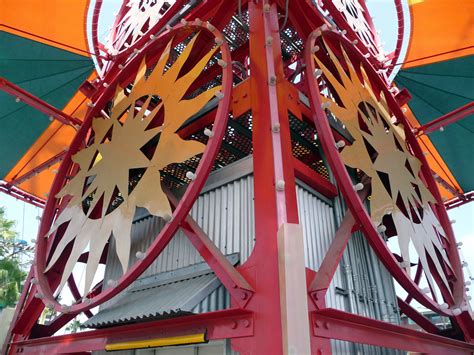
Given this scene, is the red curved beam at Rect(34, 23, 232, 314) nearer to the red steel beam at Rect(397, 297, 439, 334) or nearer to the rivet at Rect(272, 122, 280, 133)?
the rivet at Rect(272, 122, 280, 133)

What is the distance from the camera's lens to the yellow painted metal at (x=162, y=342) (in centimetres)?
417

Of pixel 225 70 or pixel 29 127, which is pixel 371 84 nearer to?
pixel 225 70

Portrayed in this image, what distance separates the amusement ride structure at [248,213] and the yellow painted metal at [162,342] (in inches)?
0.8

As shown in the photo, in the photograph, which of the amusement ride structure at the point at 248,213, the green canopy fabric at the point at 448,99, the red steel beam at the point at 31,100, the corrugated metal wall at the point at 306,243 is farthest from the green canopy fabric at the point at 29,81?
the green canopy fabric at the point at 448,99

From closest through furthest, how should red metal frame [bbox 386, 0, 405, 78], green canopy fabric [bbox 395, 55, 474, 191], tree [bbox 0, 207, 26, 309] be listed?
green canopy fabric [bbox 395, 55, 474, 191] → red metal frame [bbox 386, 0, 405, 78] → tree [bbox 0, 207, 26, 309]

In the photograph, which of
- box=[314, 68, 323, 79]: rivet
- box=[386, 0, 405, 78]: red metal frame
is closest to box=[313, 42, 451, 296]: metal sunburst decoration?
box=[314, 68, 323, 79]: rivet

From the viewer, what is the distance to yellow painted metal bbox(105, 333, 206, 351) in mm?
4175

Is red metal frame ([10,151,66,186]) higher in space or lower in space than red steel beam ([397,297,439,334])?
higher

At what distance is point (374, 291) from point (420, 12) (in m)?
7.87

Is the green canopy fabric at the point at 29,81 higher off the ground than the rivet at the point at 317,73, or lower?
higher

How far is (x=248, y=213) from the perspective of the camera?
561 cm

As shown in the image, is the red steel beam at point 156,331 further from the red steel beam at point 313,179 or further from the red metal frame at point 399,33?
the red metal frame at point 399,33

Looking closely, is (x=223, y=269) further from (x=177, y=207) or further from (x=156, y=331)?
(x=156, y=331)

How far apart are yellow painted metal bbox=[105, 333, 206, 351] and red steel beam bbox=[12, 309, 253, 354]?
52 mm
